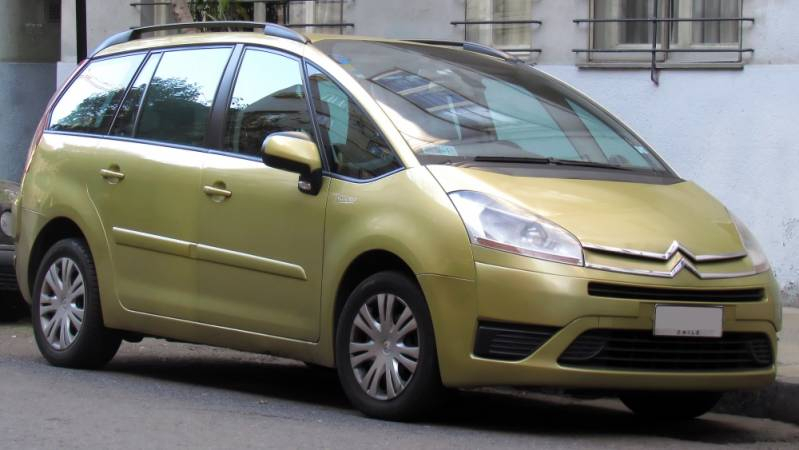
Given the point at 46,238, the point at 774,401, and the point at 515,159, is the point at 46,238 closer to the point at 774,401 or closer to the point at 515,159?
the point at 515,159

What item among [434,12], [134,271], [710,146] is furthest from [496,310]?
[434,12]

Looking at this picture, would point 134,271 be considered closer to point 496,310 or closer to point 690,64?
point 496,310

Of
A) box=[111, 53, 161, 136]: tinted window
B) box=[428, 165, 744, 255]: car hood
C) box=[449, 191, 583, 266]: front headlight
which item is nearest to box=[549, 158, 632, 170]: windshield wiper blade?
box=[428, 165, 744, 255]: car hood

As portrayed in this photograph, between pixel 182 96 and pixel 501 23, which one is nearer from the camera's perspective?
pixel 182 96

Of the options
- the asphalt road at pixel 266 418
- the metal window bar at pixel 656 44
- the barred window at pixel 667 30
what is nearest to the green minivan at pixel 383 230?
the asphalt road at pixel 266 418

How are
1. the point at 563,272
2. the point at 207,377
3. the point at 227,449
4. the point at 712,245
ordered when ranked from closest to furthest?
the point at 227,449 < the point at 563,272 < the point at 712,245 < the point at 207,377

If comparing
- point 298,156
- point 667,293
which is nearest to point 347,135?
point 298,156

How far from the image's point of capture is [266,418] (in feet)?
22.0

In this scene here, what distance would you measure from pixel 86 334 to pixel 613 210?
3.26 m

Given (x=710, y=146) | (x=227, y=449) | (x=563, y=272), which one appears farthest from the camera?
(x=710, y=146)

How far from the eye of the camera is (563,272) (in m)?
6.20

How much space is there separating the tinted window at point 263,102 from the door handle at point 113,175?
2.61ft

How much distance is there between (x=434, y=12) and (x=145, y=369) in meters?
6.55

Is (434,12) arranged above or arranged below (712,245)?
above
